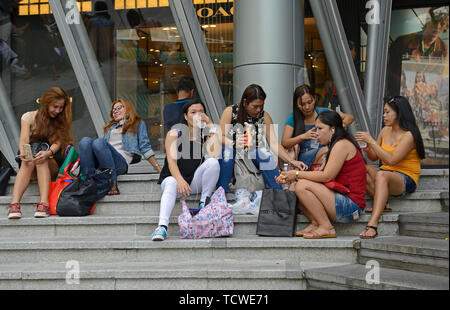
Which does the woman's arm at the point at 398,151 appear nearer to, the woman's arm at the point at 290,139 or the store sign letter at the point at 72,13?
the woman's arm at the point at 290,139

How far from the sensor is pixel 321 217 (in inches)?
170

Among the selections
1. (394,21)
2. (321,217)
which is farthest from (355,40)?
(321,217)

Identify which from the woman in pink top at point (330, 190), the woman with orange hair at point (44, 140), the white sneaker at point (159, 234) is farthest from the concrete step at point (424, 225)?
the woman with orange hair at point (44, 140)

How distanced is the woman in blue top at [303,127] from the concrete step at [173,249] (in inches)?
41.6

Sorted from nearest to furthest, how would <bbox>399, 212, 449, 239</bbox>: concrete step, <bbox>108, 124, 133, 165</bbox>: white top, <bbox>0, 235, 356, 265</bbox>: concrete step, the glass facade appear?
<bbox>399, 212, 449, 239</bbox>: concrete step < <bbox>0, 235, 356, 265</bbox>: concrete step < <bbox>108, 124, 133, 165</bbox>: white top < the glass facade

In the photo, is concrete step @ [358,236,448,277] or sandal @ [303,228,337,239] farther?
sandal @ [303,228,337,239]

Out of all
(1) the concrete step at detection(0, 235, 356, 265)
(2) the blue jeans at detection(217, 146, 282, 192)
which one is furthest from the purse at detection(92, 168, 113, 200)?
(2) the blue jeans at detection(217, 146, 282, 192)

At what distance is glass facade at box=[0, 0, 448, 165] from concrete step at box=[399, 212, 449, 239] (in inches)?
108

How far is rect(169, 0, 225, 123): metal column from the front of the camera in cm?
707

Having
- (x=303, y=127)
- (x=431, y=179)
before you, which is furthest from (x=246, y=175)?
(x=431, y=179)

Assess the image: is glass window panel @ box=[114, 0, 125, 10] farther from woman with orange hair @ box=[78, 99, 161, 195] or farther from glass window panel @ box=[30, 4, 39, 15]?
woman with orange hair @ box=[78, 99, 161, 195]

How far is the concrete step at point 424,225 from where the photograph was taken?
411 cm

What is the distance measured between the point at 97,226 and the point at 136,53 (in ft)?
12.7

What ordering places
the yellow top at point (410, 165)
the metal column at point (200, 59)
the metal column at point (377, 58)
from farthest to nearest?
the metal column at point (200, 59) < the metal column at point (377, 58) < the yellow top at point (410, 165)
